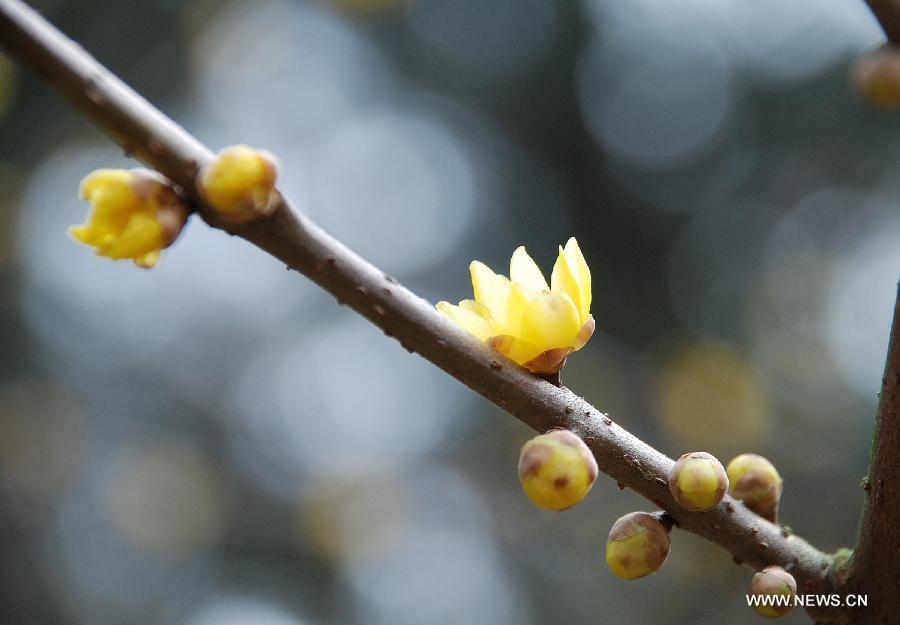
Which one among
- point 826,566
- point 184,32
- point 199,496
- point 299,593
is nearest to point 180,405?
point 199,496

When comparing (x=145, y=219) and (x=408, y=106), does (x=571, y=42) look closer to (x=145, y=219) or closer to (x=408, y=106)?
(x=408, y=106)

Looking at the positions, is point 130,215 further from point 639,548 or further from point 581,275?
point 639,548

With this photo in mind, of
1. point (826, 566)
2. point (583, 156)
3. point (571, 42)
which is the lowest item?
point (826, 566)

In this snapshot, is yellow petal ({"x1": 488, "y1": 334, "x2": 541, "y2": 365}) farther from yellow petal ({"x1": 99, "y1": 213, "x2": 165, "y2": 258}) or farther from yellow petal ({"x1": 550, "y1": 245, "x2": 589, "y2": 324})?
yellow petal ({"x1": 99, "y1": 213, "x2": 165, "y2": 258})

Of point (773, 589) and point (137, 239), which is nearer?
point (137, 239)

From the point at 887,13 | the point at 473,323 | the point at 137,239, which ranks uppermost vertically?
the point at 887,13

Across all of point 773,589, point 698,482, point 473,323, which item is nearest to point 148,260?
point 473,323
